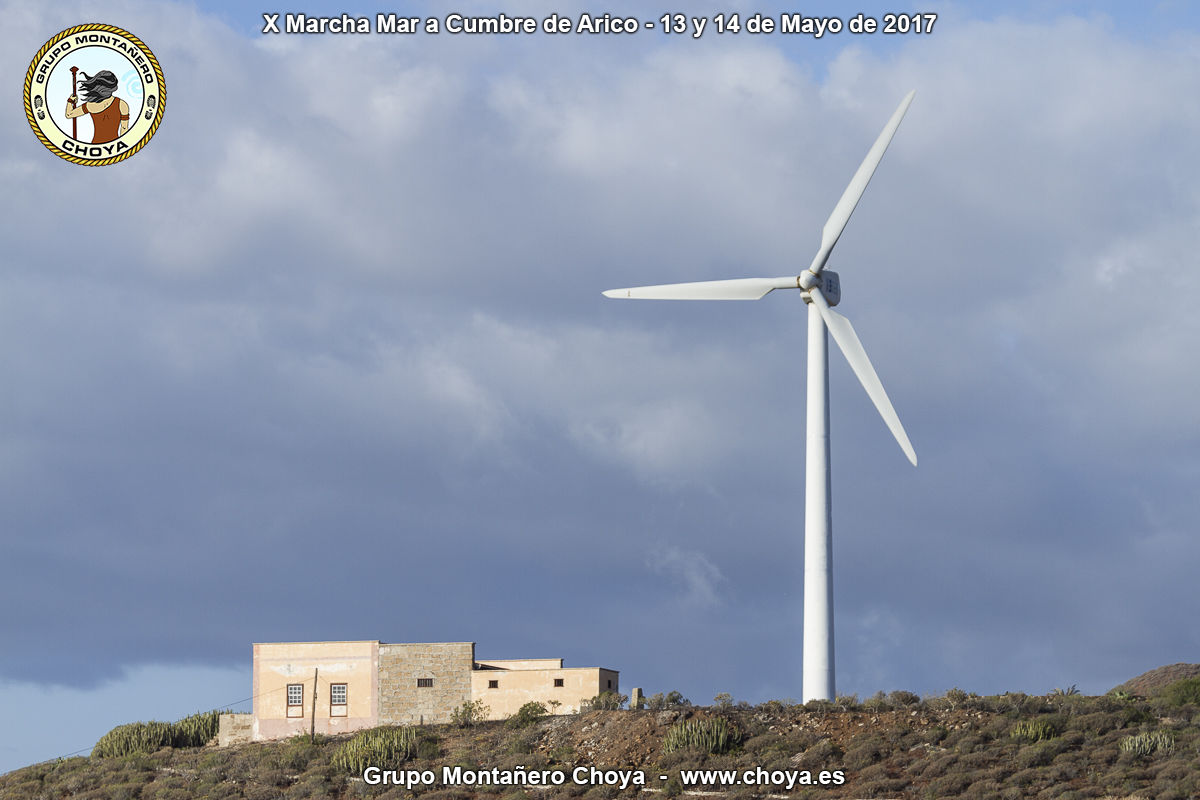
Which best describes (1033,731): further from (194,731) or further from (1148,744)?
(194,731)

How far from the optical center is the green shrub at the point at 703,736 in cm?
4625

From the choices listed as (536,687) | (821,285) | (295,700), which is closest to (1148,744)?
(821,285)

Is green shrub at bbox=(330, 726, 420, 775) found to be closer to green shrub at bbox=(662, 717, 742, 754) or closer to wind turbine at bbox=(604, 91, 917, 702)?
green shrub at bbox=(662, 717, 742, 754)

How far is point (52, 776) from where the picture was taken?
59719 mm

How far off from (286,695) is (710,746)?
23650 mm

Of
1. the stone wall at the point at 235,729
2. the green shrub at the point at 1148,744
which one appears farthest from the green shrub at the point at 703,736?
the stone wall at the point at 235,729

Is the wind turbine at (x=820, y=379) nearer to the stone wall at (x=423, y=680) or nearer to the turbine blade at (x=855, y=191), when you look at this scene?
the turbine blade at (x=855, y=191)

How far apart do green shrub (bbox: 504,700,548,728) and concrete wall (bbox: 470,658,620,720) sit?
1.89 feet

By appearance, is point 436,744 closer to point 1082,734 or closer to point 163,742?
point 163,742

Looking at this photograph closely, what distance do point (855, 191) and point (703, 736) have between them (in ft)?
70.9

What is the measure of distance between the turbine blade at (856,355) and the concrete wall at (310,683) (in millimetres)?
25196

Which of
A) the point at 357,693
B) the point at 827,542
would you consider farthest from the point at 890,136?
the point at 357,693

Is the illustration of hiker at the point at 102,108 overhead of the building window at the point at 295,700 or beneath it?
overhead

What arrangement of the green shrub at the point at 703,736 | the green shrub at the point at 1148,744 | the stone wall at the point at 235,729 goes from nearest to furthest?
1. the green shrub at the point at 1148,744
2. the green shrub at the point at 703,736
3. the stone wall at the point at 235,729
